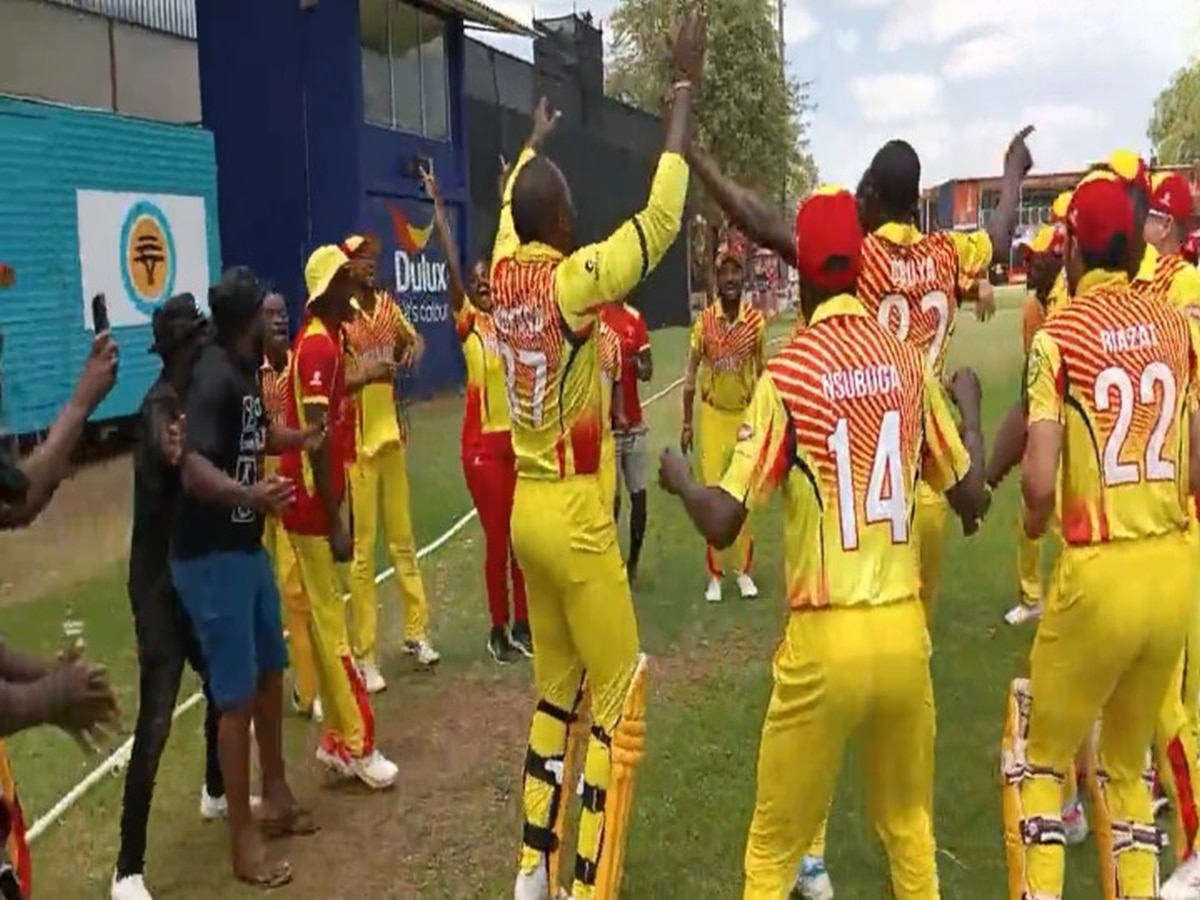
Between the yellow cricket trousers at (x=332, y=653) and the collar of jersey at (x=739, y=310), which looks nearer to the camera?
the yellow cricket trousers at (x=332, y=653)

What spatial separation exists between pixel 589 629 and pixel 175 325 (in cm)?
192

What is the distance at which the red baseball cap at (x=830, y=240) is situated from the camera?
3.82m

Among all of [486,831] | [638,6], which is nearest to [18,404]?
[486,831]

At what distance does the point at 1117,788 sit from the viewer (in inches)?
173

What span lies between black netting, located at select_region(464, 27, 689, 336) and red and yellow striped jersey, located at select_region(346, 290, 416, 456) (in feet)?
54.7

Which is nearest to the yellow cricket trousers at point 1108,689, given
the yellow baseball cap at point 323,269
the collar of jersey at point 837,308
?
the collar of jersey at point 837,308

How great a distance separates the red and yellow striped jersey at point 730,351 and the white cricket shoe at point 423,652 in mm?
2657

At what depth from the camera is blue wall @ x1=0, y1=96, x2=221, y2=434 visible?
14.7m

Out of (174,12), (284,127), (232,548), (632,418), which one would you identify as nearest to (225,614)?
(232,548)

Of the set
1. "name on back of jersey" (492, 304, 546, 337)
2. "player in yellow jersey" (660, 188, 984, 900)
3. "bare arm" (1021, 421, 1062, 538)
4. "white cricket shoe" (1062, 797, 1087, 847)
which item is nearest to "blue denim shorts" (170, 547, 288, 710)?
"name on back of jersey" (492, 304, 546, 337)

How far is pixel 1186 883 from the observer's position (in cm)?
482

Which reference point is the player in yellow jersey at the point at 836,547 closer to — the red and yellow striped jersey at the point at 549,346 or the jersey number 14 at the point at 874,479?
the jersey number 14 at the point at 874,479

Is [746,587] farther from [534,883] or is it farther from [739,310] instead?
[534,883]

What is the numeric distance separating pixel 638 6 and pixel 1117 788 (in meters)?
44.7
